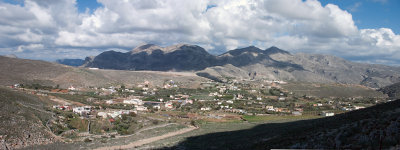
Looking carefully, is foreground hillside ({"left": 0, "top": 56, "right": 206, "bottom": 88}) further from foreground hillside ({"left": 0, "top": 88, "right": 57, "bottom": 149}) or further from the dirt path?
the dirt path

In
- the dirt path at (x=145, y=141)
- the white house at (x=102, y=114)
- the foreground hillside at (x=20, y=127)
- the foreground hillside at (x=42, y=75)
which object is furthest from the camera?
the foreground hillside at (x=42, y=75)

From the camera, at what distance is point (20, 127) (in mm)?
37812

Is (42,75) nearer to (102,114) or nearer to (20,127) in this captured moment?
(102,114)

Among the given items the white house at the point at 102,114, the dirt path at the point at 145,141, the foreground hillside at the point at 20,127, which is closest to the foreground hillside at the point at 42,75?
the white house at the point at 102,114

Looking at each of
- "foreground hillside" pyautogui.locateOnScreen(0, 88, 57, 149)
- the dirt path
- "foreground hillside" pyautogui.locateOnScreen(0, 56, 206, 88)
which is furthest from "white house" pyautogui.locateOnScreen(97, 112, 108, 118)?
"foreground hillside" pyautogui.locateOnScreen(0, 56, 206, 88)

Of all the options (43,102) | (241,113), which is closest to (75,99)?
(43,102)

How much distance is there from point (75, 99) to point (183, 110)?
1185 inches

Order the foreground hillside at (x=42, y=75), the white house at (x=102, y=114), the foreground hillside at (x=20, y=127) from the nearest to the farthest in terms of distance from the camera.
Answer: the foreground hillside at (x=20, y=127) → the white house at (x=102, y=114) → the foreground hillside at (x=42, y=75)

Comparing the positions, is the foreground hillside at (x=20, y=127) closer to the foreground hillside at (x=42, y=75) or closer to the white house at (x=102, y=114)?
the white house at (x=102, y=114)

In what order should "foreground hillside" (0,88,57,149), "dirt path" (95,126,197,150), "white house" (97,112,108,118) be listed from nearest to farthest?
"foreground hillside" (0,88,57,149)
"dirt path" (95,126,197,150)
"white house" (97,112,108,118)

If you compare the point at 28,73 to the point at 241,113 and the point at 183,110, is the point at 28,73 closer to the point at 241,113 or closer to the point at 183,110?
the point at 183,110

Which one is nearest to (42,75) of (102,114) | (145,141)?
(102,114)

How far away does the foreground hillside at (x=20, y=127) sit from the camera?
3444cm

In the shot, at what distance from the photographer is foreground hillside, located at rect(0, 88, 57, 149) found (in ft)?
113
